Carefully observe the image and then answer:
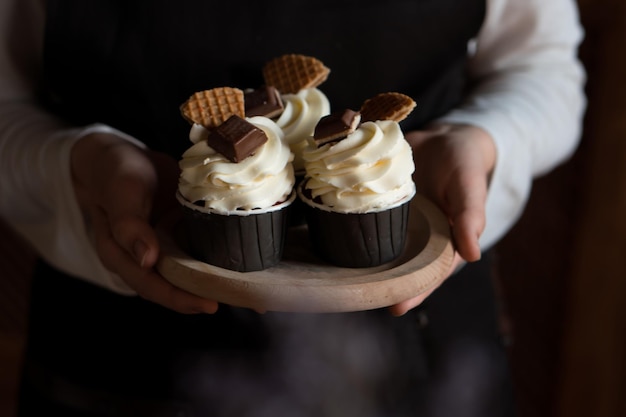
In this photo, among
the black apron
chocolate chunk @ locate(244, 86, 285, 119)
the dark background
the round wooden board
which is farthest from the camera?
the dark background

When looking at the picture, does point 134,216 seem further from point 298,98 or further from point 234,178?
point 298,98

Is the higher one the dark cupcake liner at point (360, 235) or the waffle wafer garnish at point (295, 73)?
the waffle wafer garnish at point (295, 73)

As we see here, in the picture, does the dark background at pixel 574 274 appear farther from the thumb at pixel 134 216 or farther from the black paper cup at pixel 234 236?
the black paper cup at pixel 234 236

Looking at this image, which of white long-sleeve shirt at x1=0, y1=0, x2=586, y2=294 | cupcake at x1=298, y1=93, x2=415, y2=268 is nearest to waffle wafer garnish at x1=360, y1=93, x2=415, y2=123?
cupcake at x1=298, y1=93, x2=415, y2=268

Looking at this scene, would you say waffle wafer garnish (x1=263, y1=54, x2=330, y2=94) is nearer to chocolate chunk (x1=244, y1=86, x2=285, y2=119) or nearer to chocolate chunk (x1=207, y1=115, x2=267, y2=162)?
chocolate chunk (x1=244, y1=86, x2=285, y2=119)

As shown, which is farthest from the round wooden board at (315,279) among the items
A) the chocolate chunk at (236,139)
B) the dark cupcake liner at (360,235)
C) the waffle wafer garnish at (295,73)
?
the waffle wafer garnish at (295,73)

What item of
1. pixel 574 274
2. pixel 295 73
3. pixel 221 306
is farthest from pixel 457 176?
pixel 574 274
